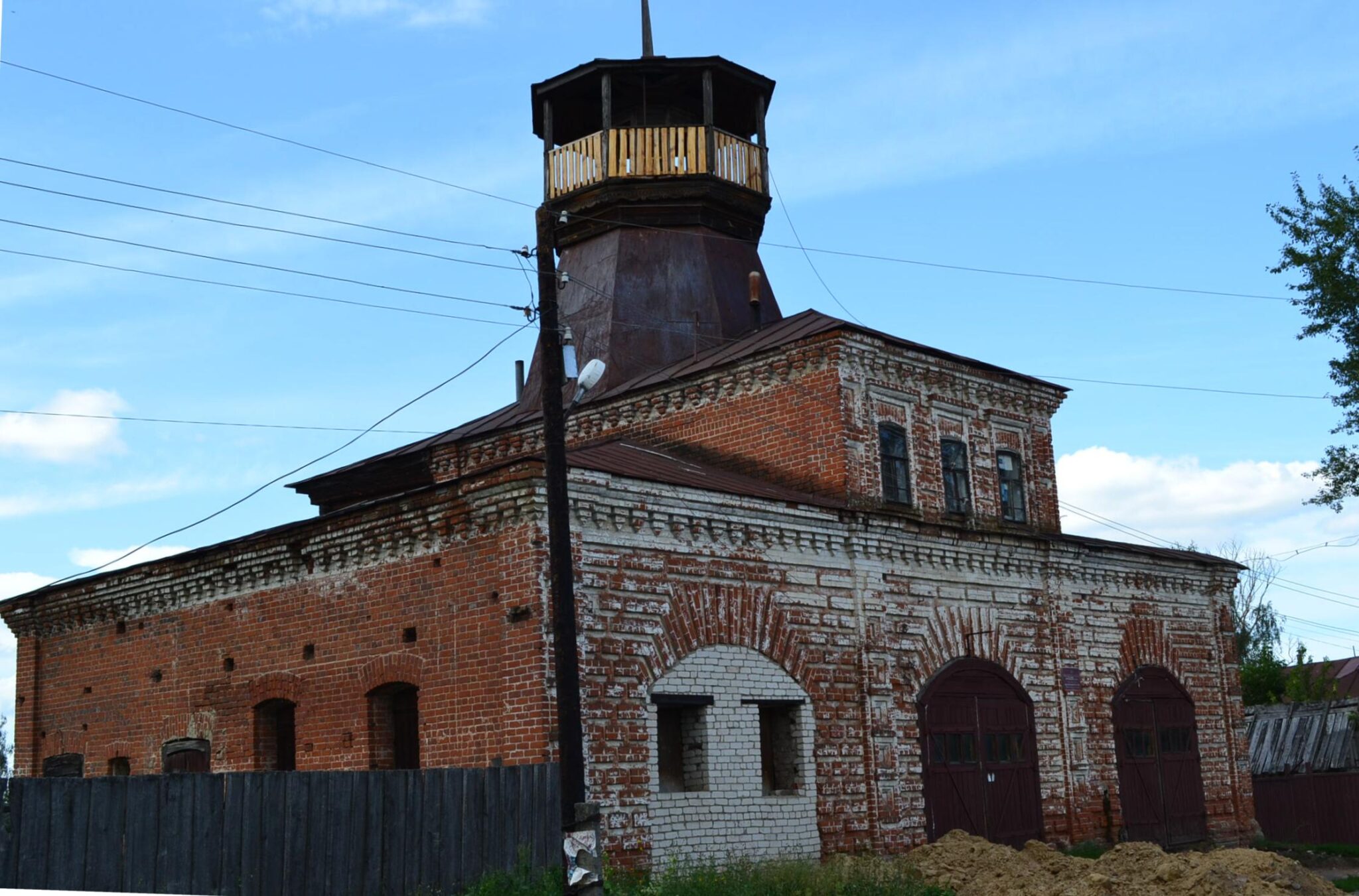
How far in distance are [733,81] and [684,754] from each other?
1461 cm

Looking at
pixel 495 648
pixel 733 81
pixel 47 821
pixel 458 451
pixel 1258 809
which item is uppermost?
pixel 733 81

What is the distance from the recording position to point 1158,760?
24406 millimetres

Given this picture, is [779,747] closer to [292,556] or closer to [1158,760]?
[292,556]

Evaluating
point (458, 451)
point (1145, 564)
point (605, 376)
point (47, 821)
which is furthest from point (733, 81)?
point (47, 821)

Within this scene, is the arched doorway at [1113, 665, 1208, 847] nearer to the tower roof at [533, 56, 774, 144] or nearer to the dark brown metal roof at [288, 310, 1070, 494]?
→ the dark brown metal roof at [288, 310, 1070, 494]

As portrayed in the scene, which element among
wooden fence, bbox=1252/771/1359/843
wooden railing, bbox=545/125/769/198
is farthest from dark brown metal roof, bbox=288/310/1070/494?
wooden fence, bbox=1252/771/1359/843

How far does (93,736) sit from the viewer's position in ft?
70.2

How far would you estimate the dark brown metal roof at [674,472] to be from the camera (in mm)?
17178

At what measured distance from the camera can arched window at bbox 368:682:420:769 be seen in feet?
57.2

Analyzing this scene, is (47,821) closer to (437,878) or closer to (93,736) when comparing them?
(437,878)

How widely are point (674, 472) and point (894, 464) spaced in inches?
161

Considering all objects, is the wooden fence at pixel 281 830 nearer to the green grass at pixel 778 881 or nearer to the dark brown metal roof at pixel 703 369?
the green grass at pixel 778 881

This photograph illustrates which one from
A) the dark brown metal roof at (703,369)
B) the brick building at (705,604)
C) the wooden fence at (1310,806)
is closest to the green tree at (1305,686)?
the wooden fence at (1310,806)

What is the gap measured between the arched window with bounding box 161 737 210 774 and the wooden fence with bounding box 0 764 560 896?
642cm
